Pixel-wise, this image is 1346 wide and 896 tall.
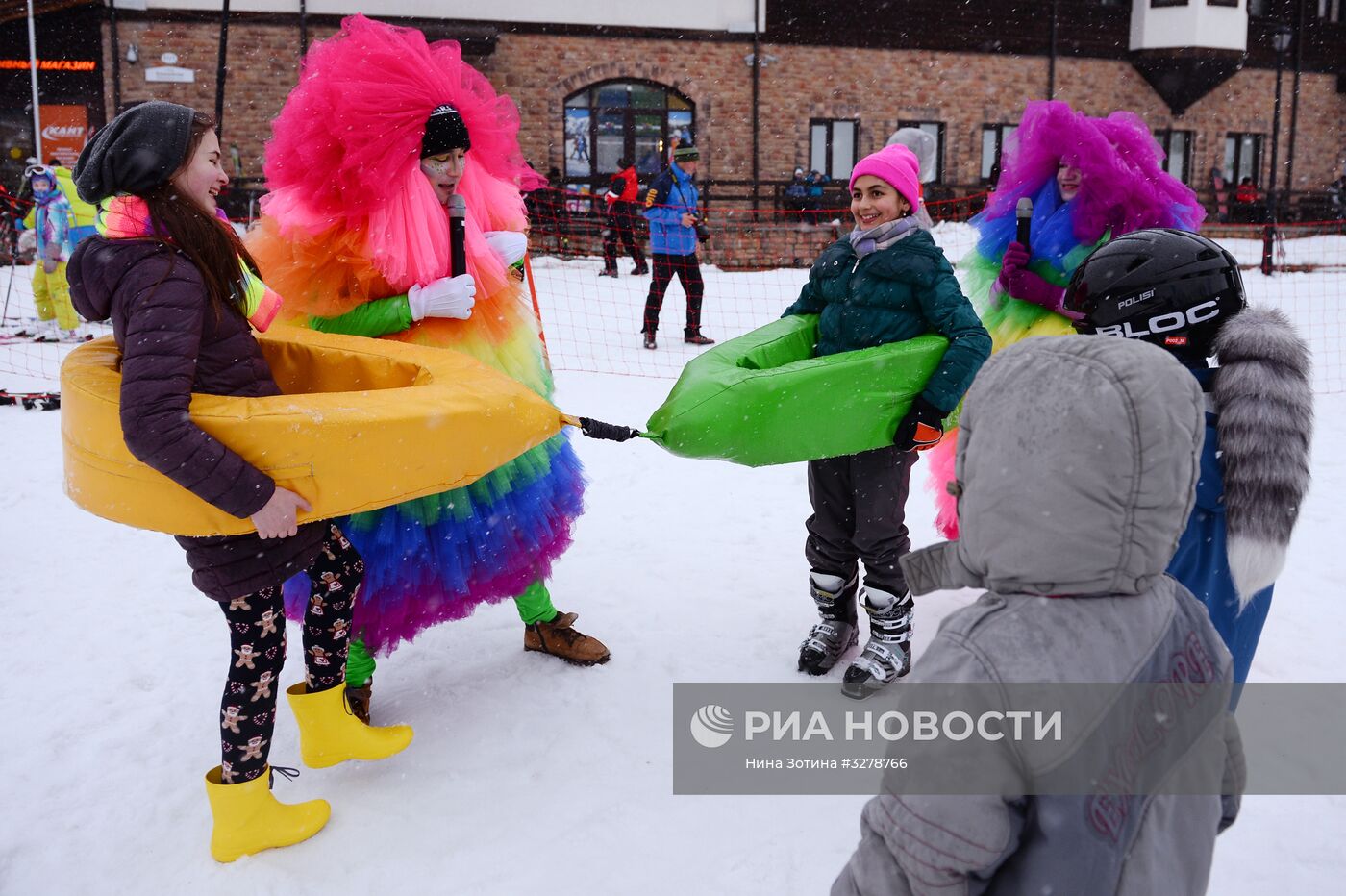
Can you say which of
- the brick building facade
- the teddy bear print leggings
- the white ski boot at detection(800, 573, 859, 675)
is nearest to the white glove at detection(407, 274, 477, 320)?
the teddy bear print leggings

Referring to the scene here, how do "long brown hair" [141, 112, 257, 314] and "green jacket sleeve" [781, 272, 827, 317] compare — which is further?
"green jacket sleeve" [781, 272, 827, 317]

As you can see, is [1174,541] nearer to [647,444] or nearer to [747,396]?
[747,396]

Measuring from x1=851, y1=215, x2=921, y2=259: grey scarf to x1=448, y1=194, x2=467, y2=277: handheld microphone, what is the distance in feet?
4.15

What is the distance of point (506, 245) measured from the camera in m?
3.12

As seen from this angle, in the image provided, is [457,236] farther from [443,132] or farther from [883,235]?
[883,235]

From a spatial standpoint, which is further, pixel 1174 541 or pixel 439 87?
pixel 439 87

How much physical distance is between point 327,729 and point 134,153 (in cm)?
156

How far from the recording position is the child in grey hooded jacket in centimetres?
117

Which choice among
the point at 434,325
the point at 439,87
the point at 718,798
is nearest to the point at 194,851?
the point at 718,798

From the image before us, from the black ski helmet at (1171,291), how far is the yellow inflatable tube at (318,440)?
1432 millimetres

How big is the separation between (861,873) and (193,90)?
19.4m

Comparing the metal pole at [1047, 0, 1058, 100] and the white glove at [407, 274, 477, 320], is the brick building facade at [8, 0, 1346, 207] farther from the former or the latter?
the white glove at [407, 274, 477, 320]

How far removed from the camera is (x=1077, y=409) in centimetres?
117

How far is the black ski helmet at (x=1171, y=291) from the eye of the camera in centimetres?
201
